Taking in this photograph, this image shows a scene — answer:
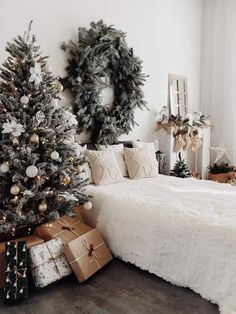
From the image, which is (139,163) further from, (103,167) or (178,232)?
(178,232)

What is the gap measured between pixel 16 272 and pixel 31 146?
0.99 meters

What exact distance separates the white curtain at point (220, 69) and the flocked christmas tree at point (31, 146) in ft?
11.9

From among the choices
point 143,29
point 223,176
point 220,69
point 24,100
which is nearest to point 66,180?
point 24,100

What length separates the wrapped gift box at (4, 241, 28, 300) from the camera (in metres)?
2.23

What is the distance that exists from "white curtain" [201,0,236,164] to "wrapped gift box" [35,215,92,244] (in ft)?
11.6

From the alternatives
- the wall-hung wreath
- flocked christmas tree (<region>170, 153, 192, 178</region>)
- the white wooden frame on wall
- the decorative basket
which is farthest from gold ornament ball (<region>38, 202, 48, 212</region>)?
the decorative basket

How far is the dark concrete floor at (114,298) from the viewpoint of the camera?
7.00 feet

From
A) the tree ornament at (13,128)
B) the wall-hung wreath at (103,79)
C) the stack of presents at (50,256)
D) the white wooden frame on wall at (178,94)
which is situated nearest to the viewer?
the stack of presents at (50,256)

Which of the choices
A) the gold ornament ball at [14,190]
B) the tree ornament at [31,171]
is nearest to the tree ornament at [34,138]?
the tree ornament at [31,171]

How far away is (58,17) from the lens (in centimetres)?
363

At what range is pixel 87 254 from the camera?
2604 mm

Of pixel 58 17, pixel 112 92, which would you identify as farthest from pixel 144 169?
pixel 58 17

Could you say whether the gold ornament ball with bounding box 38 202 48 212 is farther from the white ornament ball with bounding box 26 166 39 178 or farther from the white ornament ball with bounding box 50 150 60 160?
the white ornament ball with bounding box 50 150 60 160

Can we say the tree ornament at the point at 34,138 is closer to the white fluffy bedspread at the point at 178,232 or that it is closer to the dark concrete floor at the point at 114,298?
the white fluffy bedspread at the point at 178,232
